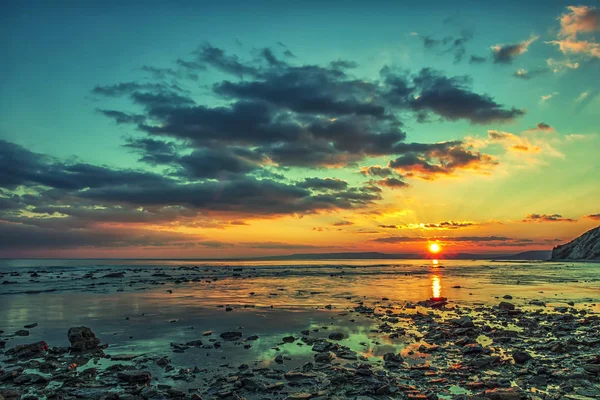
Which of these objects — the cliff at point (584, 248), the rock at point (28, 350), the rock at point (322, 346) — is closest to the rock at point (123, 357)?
the rock at point (28, 350)

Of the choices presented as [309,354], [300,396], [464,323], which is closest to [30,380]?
[300,396]

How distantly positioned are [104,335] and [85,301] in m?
17.4

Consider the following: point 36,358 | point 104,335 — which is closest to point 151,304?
point 104,335

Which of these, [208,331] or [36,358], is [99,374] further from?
[208,331]

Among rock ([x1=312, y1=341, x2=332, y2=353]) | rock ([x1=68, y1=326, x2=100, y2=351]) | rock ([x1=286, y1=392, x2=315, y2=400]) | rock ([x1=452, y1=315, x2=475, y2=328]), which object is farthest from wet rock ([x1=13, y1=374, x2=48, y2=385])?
rock ([x1=452, y1=315, x2=475, y2=328])

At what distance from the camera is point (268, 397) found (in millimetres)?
10086

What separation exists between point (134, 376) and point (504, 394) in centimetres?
1093

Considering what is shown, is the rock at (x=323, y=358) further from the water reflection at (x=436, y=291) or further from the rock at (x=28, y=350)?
the water reflection at (x=436, y=291)

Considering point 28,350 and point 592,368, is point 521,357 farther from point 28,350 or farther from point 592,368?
point 28,350

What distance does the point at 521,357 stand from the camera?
12.8 m

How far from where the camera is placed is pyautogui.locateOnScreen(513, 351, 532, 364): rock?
12.7 meters

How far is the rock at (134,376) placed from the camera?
1157 cm

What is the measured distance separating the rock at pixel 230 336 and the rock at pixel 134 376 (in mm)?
5882

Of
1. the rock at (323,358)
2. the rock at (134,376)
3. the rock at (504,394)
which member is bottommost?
the rock at (323,358)
